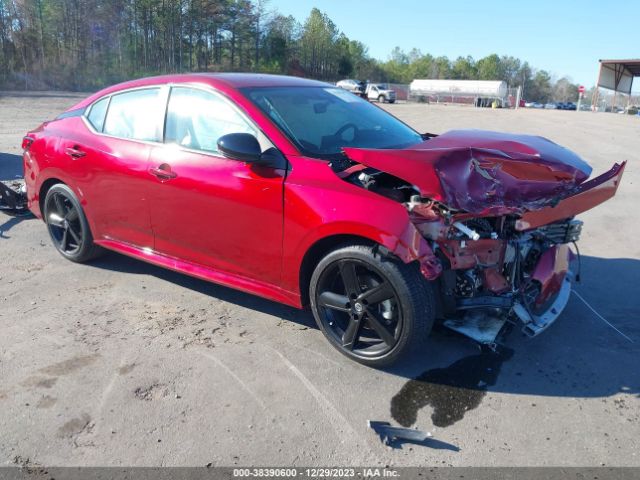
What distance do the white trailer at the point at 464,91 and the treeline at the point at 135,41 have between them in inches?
675

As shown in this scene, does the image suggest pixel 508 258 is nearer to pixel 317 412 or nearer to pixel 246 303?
pixel 317 412

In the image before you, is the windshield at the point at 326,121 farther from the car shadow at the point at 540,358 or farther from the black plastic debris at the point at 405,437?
the black plastic debris at the point at 405,437

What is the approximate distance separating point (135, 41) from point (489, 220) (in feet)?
199

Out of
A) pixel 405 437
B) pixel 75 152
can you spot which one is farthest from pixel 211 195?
pixel 405 437

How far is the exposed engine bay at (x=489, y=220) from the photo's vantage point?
3.07 metres

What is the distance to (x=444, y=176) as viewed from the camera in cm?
308

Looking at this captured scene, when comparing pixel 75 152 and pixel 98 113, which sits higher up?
pixel 98 113

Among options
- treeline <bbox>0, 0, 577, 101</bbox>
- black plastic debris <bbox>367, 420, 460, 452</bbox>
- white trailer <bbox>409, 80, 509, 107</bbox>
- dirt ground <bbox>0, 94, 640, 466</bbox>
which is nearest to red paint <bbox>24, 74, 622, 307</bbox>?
dirt ground <bbox>0, 94, 640, 466</bbox>

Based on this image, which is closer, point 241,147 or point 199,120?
point 241,147

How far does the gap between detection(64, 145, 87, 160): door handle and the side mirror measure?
1.88m

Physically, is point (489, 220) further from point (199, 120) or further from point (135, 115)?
point (135, 115)

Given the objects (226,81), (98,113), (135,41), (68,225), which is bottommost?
(68,225)

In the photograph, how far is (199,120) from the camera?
4.00 metres

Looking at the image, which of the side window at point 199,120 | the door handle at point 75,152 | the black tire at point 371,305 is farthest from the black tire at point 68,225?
the black tire at point 371,305
